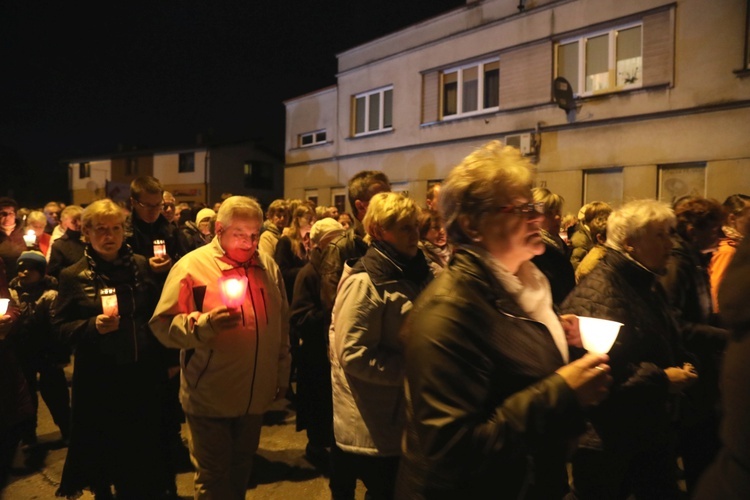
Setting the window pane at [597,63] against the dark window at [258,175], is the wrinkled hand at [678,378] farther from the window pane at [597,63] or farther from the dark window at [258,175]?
the dark window at [258,175]

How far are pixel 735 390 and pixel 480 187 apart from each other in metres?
1.08

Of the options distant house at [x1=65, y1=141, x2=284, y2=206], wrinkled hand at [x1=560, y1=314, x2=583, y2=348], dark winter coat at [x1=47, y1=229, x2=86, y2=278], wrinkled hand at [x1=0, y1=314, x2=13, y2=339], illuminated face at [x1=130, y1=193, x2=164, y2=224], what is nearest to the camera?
wrinkled hand at [x1=560, y1=314, x2=583, y2=348]

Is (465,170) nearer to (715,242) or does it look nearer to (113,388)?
(113,388)

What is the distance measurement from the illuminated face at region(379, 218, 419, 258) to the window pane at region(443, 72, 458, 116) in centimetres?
1548

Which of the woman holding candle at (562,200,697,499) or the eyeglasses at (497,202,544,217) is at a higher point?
the eyeglasses at (497,202,544,217)

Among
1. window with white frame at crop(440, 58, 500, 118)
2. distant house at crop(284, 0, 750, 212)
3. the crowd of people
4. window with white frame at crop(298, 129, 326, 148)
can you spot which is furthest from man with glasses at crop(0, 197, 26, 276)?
window with white frame at crop(298, 129, 326, 148)

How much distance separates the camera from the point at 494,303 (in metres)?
1.82

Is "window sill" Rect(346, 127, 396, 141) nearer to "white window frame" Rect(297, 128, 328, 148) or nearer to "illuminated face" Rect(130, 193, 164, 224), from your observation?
"white window frame" Rect(297, 128, 328, 148)

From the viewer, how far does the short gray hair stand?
329cm

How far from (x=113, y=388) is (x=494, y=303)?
10.7ft

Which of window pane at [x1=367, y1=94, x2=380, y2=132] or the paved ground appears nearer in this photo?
the paved ground

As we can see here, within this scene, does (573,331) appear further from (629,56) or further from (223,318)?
(629,56)

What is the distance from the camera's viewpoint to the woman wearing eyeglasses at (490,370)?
5.62ft

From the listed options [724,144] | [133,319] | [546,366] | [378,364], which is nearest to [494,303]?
[546,366]
